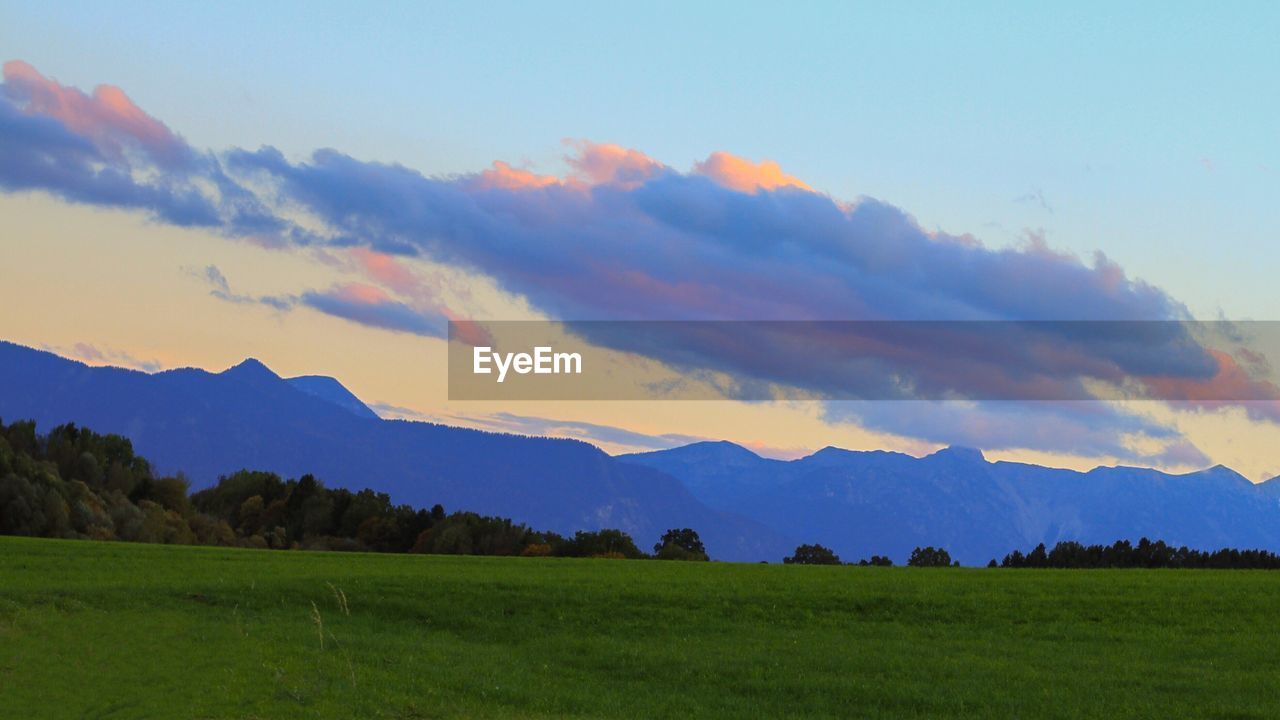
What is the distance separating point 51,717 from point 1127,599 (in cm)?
3216

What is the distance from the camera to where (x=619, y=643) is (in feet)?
110

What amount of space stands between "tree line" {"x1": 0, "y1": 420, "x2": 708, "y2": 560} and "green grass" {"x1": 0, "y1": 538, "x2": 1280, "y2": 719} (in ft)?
144

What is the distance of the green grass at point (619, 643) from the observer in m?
26.1

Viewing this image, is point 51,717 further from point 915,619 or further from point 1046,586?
point 1046,586

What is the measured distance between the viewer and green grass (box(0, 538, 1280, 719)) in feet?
85.7

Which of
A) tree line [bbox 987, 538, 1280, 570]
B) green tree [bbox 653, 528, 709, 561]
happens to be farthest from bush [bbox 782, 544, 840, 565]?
tree line [bbox 987, 538, 1280, 570]

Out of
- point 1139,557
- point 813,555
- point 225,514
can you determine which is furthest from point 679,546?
point 225,514

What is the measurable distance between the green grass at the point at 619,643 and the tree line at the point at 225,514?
144ft

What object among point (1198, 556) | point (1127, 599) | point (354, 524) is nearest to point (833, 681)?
point (1127, 599)

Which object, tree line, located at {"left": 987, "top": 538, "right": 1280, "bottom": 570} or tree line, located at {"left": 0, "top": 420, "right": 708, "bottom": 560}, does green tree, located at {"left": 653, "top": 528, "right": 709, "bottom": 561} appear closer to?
tree line, located at {"left": 0, "top": 420, "right": 708, "bottom": 560}

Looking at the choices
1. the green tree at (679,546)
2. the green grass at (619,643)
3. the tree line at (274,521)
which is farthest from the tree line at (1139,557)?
the green grass at (619,643)

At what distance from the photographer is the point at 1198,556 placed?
8000 cm

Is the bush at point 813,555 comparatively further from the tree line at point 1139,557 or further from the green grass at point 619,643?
the green grass at point 619,643

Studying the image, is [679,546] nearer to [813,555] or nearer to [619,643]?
[813,555]
